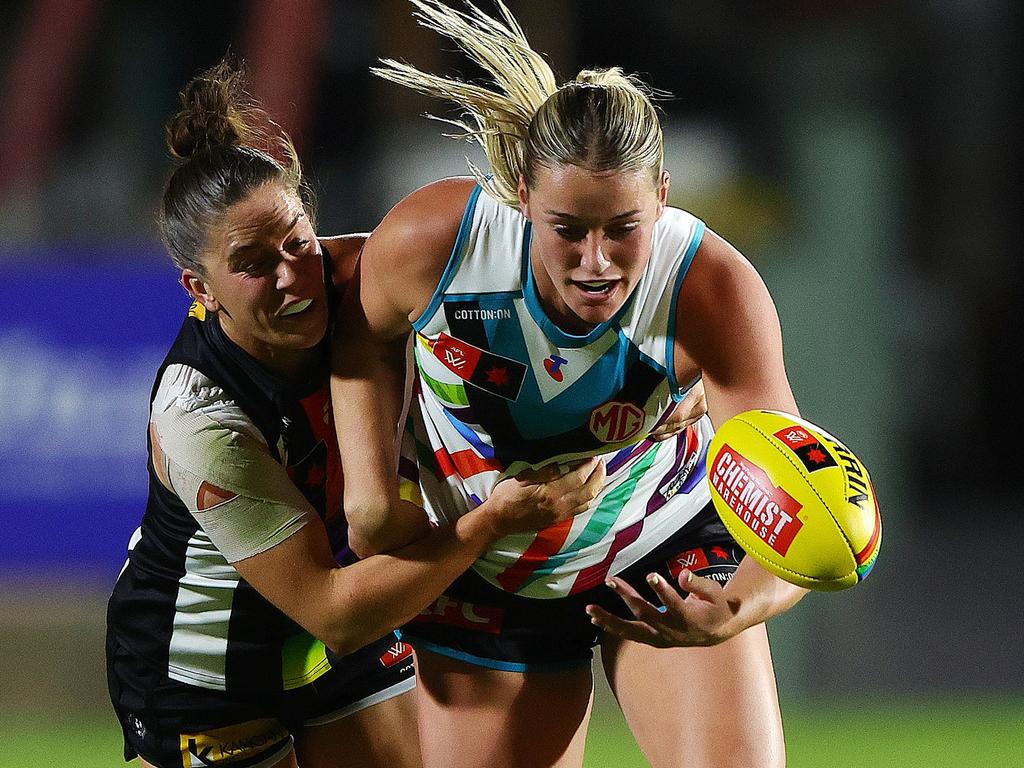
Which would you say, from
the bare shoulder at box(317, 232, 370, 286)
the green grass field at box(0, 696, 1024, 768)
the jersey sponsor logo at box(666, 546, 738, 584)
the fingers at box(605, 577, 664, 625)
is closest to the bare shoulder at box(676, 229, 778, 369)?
the fingers at box(605, 577, 664, 625)

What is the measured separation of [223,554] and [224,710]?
16.4 inches

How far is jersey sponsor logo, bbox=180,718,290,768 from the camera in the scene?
2934mm

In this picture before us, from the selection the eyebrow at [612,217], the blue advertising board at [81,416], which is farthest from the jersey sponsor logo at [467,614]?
the blue advertising board at [81,416]

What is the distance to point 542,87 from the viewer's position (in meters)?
2.48

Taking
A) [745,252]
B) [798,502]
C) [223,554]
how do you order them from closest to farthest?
1. [798,502]
2. [223,554]
3. [745,252]

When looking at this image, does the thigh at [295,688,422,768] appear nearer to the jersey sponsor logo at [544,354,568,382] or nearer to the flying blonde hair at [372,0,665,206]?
the jersey sponsor logo at [544,354,568,382]

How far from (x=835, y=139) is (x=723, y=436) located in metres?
3.83

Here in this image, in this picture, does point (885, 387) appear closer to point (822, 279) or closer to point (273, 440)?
point (822, 279)

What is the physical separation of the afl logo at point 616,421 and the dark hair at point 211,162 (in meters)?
0.72

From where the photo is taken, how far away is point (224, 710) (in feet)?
9.63

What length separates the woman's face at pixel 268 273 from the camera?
2.53m

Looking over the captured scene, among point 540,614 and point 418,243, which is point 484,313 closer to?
point 418,243

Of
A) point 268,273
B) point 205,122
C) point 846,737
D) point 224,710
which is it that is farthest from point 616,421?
point 846,737

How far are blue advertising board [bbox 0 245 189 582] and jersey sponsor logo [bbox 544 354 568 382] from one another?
9.76ft
